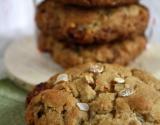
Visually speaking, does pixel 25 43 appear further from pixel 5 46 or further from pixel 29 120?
pixel 29 120

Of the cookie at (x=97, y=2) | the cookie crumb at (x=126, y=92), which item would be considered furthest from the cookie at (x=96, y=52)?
the cookie crumb at (x=126, y=92)

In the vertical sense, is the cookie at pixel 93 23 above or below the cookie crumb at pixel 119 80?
above

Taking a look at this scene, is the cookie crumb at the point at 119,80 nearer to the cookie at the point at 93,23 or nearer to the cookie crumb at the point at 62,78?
the cookie crumb at the point at 62,78

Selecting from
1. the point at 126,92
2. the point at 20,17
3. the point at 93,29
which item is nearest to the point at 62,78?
the point at 126,92

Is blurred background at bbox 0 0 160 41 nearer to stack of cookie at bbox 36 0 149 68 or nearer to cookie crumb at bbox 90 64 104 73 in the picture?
stack of cookie at bbox 36 0 149 68

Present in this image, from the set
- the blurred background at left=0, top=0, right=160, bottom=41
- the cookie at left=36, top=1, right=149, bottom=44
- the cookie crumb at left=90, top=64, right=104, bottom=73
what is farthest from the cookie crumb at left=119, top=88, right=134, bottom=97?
the blurred background at left=0, top=0, right=160, bottom=41

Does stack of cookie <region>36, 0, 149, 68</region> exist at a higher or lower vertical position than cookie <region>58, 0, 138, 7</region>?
lower

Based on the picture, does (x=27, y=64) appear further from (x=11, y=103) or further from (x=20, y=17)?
(x=20, y=17)
